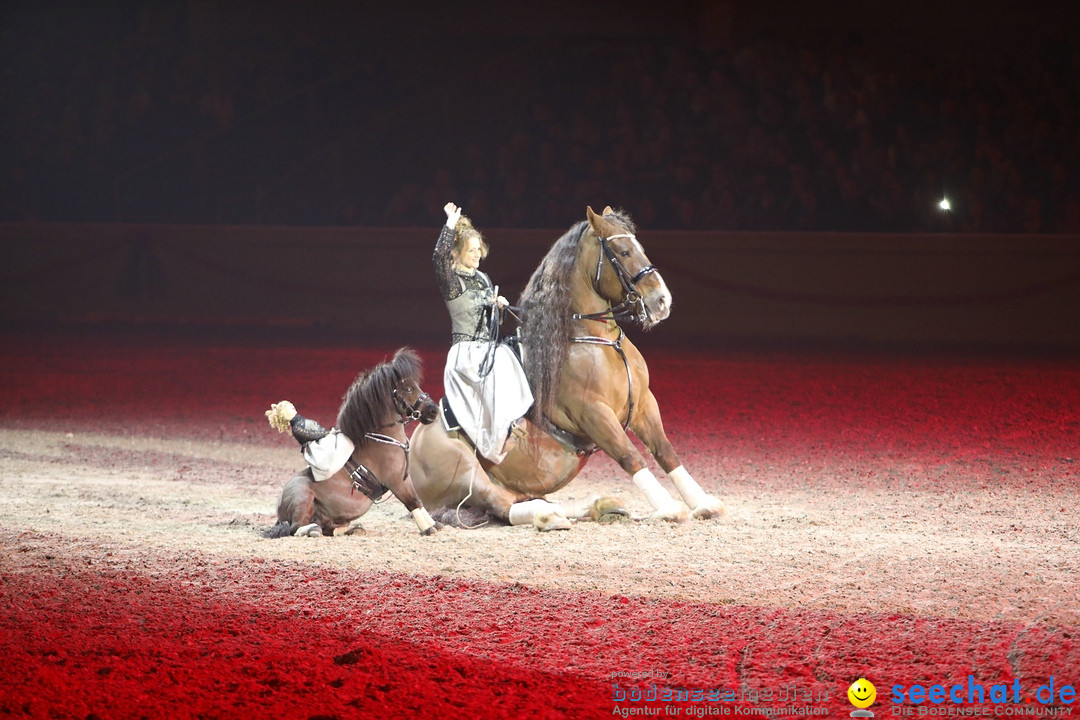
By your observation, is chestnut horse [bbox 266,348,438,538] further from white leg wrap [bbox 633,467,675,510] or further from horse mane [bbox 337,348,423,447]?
white leg wrap [bbox 633,467,675,510]

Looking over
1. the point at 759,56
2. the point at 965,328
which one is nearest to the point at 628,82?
the point at 759,56

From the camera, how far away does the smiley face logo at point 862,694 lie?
134 inches

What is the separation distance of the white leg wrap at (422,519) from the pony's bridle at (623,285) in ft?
4.61

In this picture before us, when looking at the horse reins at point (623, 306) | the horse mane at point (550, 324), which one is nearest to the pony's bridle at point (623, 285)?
the horse reins at point (623, 306)

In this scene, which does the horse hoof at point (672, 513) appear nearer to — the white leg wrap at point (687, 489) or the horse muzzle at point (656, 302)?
the white leg wrap at point (687, 489)

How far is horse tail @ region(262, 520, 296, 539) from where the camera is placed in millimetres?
5977

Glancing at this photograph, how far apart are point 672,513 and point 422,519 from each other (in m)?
1.38

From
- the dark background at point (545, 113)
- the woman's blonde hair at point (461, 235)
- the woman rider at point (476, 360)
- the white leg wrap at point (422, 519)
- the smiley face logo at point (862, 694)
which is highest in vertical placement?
the dark background at point (545, 113)

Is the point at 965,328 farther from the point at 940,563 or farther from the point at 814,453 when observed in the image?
the point at 940,563

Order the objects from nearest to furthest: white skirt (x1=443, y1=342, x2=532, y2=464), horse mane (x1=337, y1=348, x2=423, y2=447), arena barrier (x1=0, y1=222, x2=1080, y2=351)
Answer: horse mane (x1=337, y1=348, x2=423, y2=447) < white skirt (x1=443, y1=342, x2=532, y2=464) < arena barrier (x1=0, y1=222, x2=1080, y2=351)

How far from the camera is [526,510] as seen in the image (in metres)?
6.20

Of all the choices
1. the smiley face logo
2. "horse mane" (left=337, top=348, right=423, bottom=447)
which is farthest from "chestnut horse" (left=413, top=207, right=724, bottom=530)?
the smiley face logo

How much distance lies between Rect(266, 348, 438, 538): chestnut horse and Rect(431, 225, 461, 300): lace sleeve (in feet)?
1.46

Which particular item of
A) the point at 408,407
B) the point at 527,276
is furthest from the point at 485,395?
the point at 527,276
